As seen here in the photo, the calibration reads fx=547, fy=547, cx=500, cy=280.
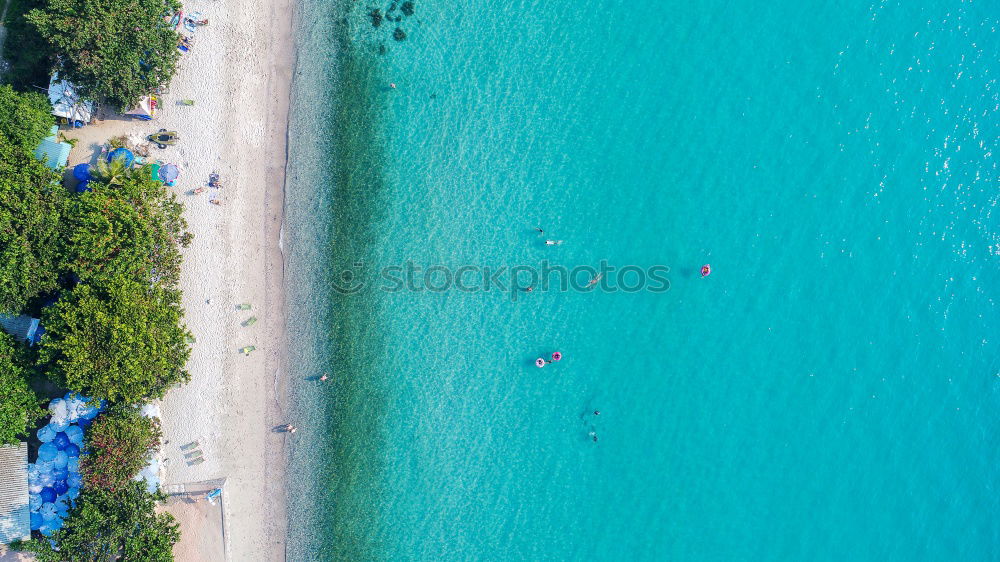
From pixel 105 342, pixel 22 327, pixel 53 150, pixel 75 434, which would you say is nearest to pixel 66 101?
pixel 53 150

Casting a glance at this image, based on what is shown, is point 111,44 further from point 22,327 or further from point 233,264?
point 22,327

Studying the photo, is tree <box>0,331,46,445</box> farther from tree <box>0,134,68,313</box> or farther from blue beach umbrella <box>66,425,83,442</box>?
tree <box>0,134,68,313</box>

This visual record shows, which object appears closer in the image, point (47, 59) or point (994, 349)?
point (47, 59)

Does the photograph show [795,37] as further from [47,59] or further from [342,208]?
[47,59]

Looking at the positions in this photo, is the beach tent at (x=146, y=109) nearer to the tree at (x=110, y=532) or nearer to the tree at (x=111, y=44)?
the tree at (x=111, y=44)

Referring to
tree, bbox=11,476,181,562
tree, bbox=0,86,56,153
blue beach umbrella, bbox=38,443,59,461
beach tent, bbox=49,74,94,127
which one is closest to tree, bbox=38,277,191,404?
blue beach umbrella, bbox=38,443,59,461

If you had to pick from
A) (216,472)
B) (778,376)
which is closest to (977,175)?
(778,376)
